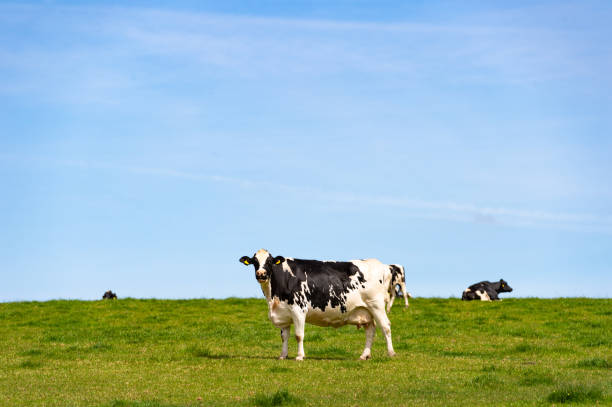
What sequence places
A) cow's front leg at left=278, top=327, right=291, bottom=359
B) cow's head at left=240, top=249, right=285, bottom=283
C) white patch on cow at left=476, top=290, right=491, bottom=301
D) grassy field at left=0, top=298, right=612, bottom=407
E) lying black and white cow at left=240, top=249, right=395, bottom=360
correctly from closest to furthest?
grassy field at left=0, top=298, right=612, bottom=407, cow's head at left=240, top=249, right=285, bottom=283, lying black and white cow at left=240, top=249, right=395, bottom=360, cow's front leg at left=278, top=327, right=291, bottom=359, white patch on cow at left=476, top=290, right=491, bottom=301

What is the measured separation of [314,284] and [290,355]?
293 cm

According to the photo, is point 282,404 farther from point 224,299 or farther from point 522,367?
point 224,299

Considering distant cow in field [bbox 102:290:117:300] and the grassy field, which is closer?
the grassy field

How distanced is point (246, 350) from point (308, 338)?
120 inches

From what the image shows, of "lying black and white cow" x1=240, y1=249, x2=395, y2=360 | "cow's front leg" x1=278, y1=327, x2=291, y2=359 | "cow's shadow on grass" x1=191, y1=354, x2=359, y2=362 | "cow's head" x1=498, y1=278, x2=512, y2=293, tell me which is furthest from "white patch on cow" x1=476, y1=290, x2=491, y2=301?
"cow's front leg" x1=278, y1=327, x2=291, y2=359

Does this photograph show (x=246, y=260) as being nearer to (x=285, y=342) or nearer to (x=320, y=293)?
(x=320, y=293)

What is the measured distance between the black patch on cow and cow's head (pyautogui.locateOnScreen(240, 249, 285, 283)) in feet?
0.16

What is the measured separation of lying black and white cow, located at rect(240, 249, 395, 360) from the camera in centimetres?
2188

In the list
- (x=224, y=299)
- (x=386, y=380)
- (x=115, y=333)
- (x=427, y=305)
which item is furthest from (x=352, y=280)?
(x=224, y=299)

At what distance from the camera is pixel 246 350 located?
25266mm

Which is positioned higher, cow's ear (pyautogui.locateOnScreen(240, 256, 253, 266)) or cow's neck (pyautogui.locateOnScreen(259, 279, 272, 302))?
cow's ear (pyautogui.locateOnScreen(240, 256, 253, 266))

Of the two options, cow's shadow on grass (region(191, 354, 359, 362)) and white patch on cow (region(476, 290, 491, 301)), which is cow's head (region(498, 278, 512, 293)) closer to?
white patch on cow (region(476, 290, 491, 301))

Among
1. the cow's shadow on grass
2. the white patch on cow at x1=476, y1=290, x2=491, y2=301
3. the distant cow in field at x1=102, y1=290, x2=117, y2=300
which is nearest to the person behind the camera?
the cow's shadow on grass

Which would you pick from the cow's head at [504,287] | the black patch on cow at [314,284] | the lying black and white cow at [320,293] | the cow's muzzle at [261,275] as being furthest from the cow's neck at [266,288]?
the cow's head at [504,287]
